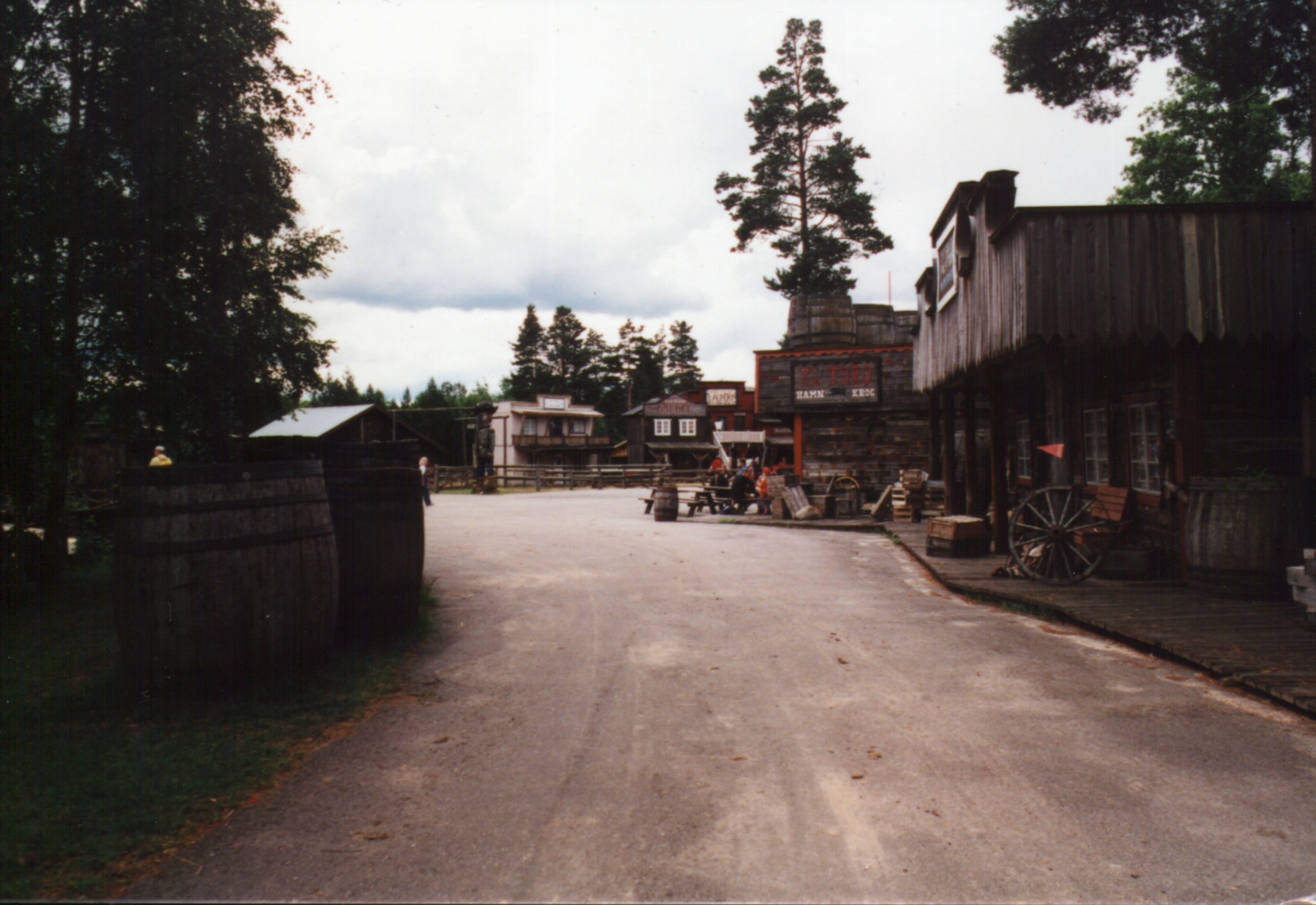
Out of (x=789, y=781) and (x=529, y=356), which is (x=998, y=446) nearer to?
(x=789, y=781)

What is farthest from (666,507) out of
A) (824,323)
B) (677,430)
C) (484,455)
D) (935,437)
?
(677,430)

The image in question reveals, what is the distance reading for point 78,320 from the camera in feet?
27.0

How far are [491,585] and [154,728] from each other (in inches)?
197

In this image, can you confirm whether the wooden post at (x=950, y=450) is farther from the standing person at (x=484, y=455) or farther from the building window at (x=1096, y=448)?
the standing person at (x=484, y=455)

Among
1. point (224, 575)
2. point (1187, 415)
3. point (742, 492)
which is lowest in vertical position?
point (742, 492)

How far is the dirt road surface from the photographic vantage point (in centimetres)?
271

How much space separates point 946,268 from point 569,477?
105 ft

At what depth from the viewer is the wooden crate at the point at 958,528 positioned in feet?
36.8

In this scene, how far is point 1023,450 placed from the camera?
16547mm

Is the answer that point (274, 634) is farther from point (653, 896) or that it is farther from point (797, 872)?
point (797, 872)

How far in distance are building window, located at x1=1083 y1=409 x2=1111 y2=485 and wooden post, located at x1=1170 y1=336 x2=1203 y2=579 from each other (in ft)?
9.22

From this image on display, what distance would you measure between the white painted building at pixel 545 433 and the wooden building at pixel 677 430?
7.75 metres

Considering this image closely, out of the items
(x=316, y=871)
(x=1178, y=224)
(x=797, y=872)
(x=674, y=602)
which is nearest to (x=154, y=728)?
(x=316, y=871)

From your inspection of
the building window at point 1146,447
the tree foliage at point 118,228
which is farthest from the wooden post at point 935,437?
the tree foliage at point 118,228
